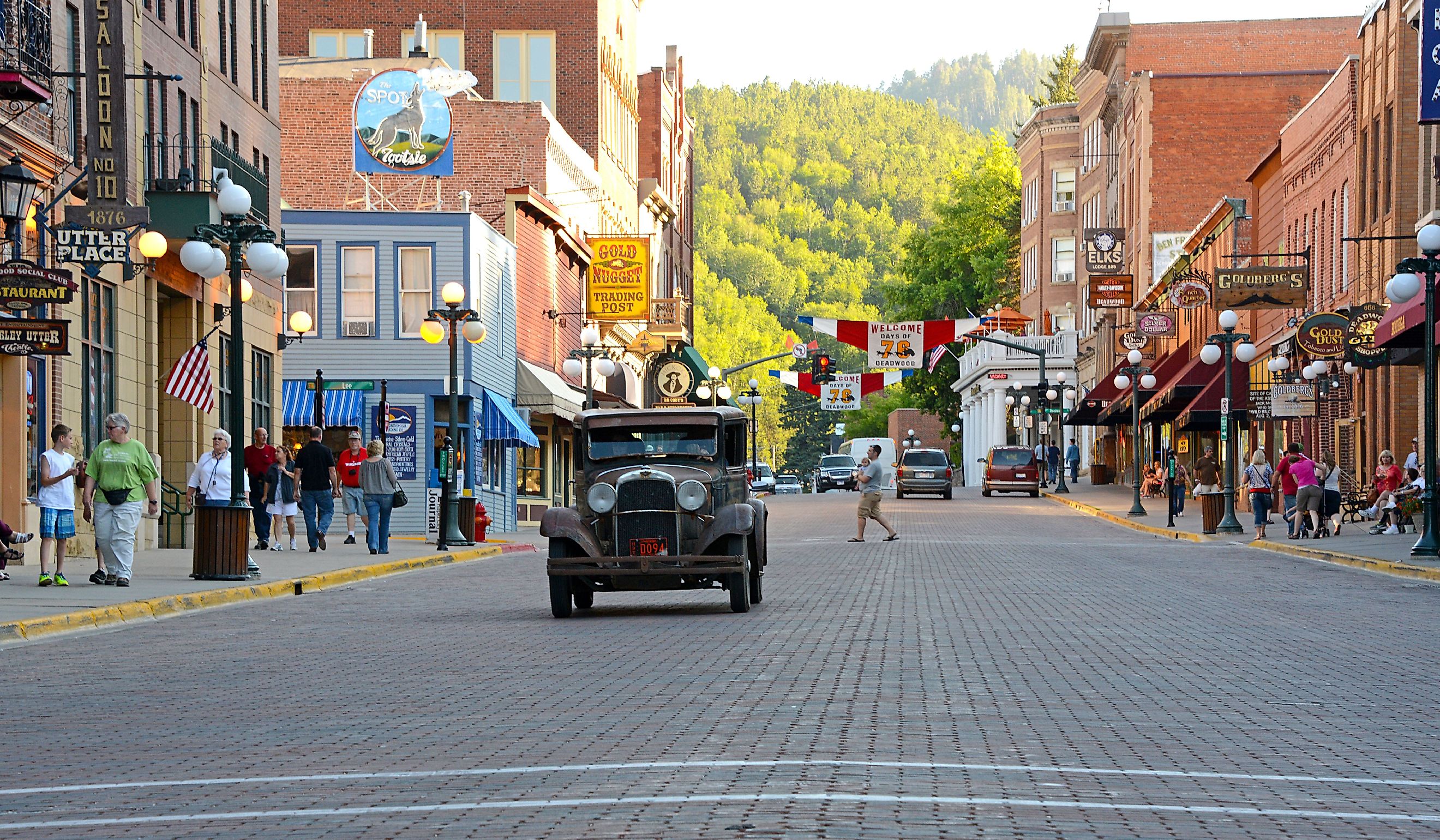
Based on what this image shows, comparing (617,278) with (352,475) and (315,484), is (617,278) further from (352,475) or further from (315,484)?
(315,484)

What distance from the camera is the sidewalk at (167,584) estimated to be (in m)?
17.1

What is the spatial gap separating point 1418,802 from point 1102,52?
74639 mm

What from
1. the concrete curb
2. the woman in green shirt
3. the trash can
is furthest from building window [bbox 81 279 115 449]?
the trash can

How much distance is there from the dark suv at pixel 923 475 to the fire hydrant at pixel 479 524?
1148 inches

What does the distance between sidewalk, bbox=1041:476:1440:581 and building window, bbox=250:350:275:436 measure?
17978 millimetres

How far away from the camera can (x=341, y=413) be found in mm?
43094

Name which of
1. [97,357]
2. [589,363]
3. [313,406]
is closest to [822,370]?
[589,363]

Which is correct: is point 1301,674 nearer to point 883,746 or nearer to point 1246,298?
point 883,746

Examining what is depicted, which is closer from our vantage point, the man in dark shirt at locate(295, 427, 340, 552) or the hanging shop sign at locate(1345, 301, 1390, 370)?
the man in dark shirt at locate(295, 427, 340, 552)

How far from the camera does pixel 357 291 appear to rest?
144 ft

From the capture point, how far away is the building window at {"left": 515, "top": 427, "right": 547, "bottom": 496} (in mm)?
51000

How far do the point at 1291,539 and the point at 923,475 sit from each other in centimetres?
2824

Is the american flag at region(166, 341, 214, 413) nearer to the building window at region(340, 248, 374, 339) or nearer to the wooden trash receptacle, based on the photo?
the wooden trash receptacle

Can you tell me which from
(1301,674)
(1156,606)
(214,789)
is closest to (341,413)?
(1156,606)
